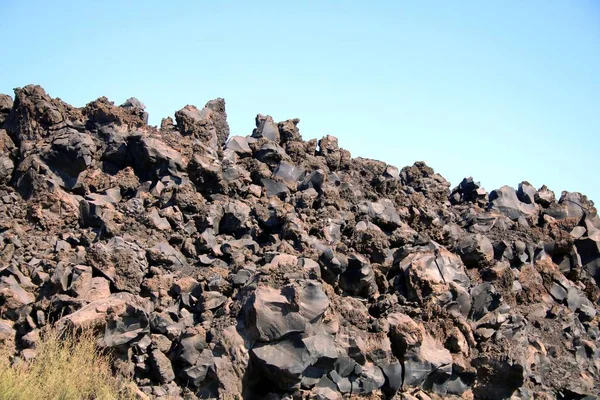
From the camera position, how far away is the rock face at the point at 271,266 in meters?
9.54

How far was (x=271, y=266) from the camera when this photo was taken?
34.6 ft

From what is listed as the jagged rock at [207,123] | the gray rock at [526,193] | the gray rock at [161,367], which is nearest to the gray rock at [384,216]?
the jagged rock at [207,123]

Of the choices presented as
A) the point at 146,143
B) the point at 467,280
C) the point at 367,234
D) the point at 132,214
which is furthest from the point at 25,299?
the point at 467,280

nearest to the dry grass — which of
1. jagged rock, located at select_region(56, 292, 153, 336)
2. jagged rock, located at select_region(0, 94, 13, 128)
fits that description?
jagged rock, located at select_region(56, 292, 153, 336)

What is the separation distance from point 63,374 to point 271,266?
3529 millimetres

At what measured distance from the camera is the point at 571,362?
12609mm

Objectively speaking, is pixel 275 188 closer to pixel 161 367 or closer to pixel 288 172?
pixel 288 172

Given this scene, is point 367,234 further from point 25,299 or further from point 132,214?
point 25,299

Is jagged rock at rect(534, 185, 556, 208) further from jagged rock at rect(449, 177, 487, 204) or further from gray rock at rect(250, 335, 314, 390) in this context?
gray rock at rect(250, 335, 314, 390)

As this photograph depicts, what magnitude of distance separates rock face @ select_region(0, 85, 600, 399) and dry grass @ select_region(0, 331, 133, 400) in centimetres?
30

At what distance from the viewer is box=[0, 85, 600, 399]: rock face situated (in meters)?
9.54

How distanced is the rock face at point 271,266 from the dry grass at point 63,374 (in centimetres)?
30

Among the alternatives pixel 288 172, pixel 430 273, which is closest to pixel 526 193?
pixel 430 273

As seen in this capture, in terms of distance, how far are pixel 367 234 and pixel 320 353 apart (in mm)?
3304
